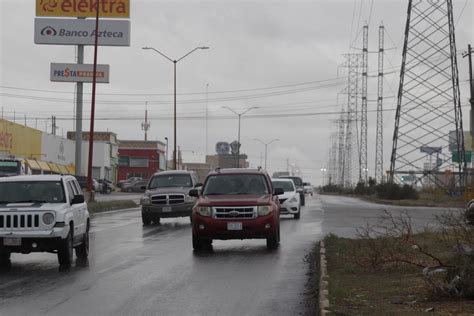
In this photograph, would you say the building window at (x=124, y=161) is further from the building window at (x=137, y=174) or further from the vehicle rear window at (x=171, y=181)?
the vehicle rear window at (x=171, y=181)

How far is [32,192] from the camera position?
1531cm

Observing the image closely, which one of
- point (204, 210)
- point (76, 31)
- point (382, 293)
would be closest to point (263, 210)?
point (204, 210)

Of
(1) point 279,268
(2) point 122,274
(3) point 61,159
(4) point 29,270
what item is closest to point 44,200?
(4) point 29,270

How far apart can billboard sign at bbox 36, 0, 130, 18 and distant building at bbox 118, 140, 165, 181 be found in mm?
70451

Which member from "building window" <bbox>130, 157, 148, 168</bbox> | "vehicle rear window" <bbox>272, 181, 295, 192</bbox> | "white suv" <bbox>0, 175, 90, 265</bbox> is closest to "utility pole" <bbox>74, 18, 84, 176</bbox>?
"vehicle rear window" <bbox>272, 181, 295, 192</bbox>

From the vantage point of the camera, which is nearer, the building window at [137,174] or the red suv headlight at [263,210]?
the red suv headlight at [263,210]

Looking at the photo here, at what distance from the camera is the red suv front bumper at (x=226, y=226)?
56.6ft

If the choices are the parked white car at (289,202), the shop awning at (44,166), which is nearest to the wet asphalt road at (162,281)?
the parked white car at (289,202)

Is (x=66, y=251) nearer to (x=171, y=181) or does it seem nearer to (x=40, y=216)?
(x=40, y=216)

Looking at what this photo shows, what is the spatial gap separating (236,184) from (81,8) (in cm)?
4124

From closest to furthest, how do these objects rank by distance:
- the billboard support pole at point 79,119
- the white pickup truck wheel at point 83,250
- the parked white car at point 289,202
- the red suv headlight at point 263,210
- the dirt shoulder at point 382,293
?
1. the dirt shoulder at point 382,293
2. the white pickup truck wheel at point 83,250
3. the red suv headlight at point 263,210
4. the parked white car at point 289,202
5. the billboard support pole at point 79,119

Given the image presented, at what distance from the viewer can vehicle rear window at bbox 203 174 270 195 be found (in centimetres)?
1862

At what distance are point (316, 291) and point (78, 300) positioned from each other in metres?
3.49

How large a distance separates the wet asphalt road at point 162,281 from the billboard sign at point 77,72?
36.7 m
